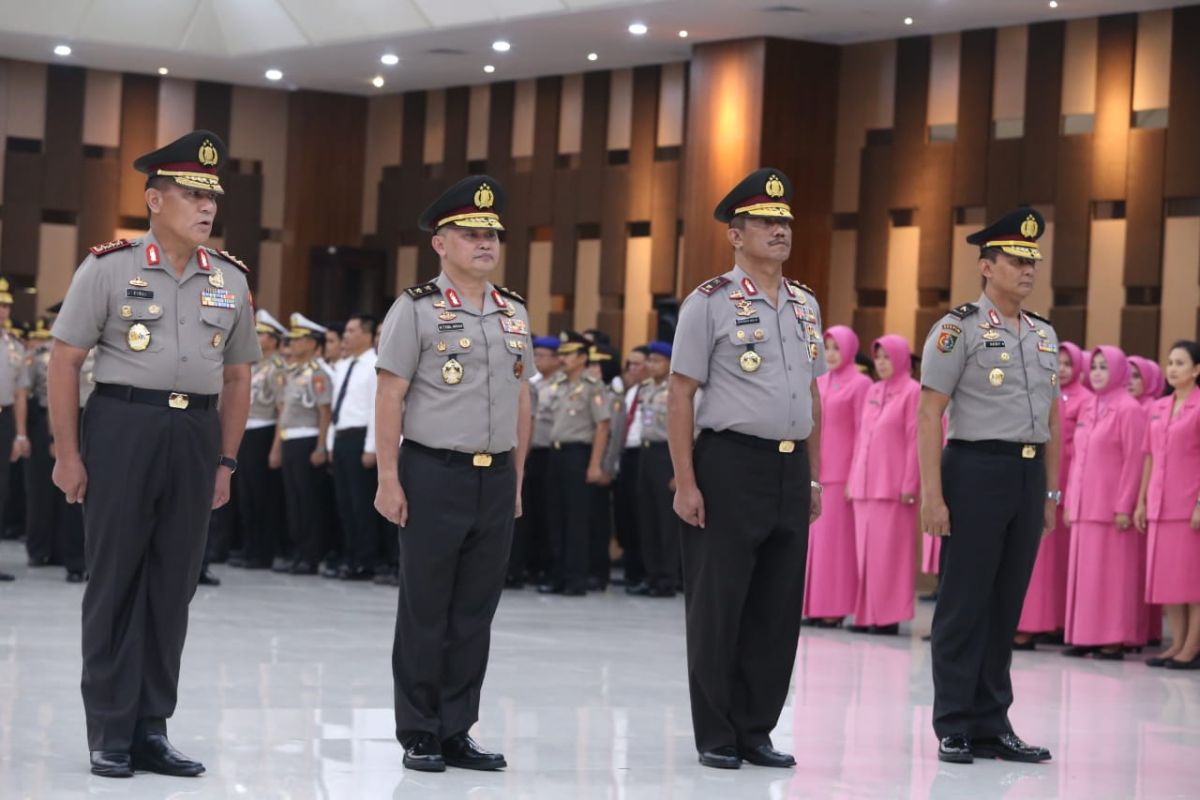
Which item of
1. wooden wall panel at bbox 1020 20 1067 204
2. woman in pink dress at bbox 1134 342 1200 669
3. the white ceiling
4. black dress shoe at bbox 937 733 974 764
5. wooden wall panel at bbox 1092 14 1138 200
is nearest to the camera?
black dress shoe at bbox 937 733 974 764

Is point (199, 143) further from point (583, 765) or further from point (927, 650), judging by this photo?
point (927, 650)

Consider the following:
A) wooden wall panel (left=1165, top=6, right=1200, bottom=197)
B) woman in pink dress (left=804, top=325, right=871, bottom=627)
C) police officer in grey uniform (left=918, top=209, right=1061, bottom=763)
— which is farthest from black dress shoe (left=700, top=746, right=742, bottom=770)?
wooden wall panel (left=1165, top=6, right=1200, bottom=197)

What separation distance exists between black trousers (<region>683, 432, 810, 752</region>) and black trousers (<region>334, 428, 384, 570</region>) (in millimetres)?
6143

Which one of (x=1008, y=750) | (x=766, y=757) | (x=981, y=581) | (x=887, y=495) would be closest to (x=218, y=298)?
(x=766, y=757)

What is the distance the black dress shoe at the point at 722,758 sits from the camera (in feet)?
17.3

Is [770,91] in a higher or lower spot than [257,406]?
higher

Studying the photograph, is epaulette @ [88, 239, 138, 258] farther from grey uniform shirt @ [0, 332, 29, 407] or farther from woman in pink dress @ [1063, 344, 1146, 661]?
woman in pink dress @ [1063, 344, 1146, 661]

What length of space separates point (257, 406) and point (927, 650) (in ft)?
17.0

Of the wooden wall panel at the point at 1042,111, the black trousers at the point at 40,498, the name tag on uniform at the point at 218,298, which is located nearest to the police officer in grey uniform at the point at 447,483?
the name tag on uniform at the point at 218,298

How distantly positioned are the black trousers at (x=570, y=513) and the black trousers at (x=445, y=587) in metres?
6.08

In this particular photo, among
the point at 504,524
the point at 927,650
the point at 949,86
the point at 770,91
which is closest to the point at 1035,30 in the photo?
the point at 949,86

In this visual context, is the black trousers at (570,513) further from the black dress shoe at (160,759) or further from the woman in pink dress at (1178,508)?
the black dress shoe at (160,759)

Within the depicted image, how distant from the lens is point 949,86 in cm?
1328

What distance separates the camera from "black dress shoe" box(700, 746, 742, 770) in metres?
5.28
